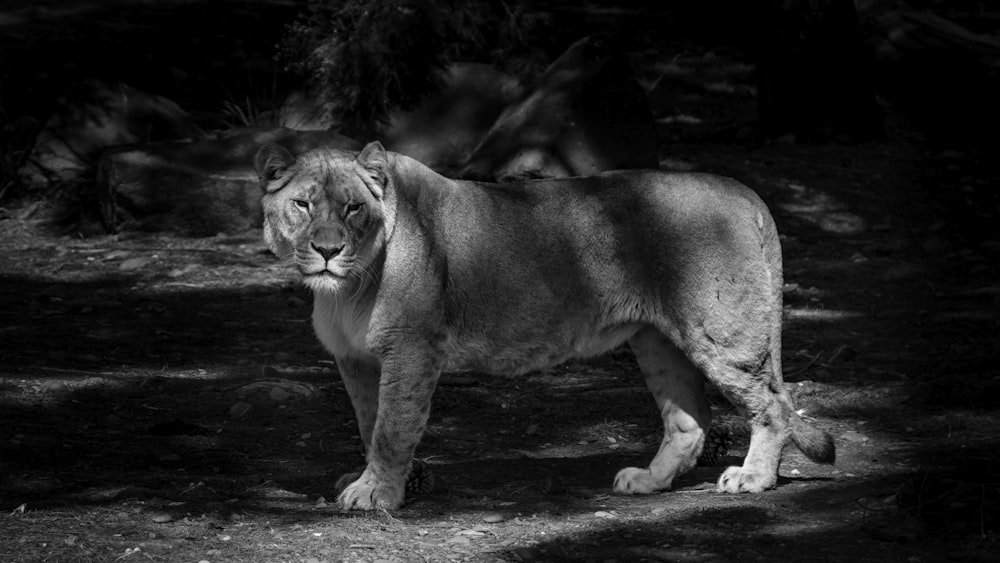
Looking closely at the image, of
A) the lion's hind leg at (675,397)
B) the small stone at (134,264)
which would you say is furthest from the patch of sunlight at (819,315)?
the small stone at (134,264)

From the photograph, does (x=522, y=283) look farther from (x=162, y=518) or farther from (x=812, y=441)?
(x=162, y=518)

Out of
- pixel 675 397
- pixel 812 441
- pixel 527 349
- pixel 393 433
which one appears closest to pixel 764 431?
pixel 812 441

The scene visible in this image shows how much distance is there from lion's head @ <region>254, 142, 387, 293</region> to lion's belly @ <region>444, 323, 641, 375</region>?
0.58m

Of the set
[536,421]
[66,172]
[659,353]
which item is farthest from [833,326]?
[66,172]

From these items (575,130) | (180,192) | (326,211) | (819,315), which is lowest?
(819,315)

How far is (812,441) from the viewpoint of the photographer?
20.3ft

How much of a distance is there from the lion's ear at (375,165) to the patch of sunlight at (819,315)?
4627 millimetres

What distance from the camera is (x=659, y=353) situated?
21.1ft

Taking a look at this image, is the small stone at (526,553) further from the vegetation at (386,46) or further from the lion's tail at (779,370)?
the vegetation at (386,46)

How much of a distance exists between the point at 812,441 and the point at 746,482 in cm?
38

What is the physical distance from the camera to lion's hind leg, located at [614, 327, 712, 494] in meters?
6.40

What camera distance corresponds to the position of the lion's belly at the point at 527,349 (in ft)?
19.9

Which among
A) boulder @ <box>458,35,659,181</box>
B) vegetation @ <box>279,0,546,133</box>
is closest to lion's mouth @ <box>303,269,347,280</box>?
boulder @ <box>458,35,659,181</box>

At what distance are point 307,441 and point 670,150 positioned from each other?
7204 mm
